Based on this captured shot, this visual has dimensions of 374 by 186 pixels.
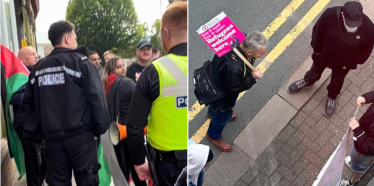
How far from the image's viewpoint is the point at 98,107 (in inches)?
34.7

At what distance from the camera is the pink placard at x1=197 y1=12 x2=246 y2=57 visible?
1.25m

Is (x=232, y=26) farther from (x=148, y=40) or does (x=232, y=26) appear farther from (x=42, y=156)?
(x=42, y=156)

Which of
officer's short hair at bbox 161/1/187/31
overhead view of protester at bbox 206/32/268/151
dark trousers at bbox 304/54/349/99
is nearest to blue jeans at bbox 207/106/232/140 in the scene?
overhead view of protester at bbox 206/32/268/151

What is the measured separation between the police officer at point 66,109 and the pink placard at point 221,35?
1.65ft

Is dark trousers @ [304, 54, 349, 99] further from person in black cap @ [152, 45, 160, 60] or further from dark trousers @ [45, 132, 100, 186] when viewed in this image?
dark trousers @ [45, 132, 100, 186]

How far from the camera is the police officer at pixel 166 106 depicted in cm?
83

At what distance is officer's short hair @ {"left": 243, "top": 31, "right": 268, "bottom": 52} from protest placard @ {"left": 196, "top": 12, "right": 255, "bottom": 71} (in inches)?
1.5

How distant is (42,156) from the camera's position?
0.93 meters

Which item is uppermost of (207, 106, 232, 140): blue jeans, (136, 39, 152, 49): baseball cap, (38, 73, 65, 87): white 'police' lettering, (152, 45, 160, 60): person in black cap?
(136, 39, 152, 49): baseball cap

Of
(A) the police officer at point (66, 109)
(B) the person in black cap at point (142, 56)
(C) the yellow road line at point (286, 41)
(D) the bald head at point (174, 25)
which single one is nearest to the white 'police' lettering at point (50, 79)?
(A) the police officer at point (66, 109)

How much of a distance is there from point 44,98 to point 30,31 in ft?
0.57

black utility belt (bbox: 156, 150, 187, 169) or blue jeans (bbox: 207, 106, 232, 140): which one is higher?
black utility belt (bbox: 156, 150, 187, 169)

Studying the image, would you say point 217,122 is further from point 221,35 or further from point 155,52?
point 155,52

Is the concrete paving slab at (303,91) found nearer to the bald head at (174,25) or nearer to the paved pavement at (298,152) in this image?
the paved pavement at (298,152)
